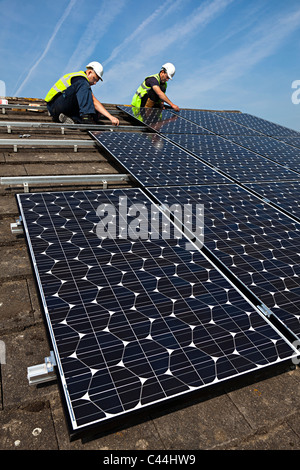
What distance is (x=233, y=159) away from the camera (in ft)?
33.0

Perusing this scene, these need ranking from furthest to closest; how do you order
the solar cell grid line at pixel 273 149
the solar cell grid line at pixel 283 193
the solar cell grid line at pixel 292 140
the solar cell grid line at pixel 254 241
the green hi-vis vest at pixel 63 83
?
1. the solar cell grid line at pixel 292 140
2. the green hi-vis vest at pixel 63 83
3. the solar cell grid line at pixel 273 149
4. the solar cell grid line at pixel 283 193
5. the solar cell grid line at pixel 254 241

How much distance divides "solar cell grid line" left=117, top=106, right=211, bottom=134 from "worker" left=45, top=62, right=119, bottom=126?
1877 millimetres

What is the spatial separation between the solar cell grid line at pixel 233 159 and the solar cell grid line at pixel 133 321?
4579 millimetres

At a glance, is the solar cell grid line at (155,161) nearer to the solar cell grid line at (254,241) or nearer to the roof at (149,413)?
the solar cell grid line at (254,241)

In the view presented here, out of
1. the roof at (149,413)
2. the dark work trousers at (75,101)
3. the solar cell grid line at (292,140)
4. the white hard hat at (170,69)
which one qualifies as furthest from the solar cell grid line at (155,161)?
the white hard hat at (170,69)

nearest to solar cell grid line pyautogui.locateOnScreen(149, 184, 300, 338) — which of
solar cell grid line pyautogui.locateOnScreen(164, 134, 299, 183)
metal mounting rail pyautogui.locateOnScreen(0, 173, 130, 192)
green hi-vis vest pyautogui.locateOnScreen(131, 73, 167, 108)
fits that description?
metal mounting rail pyautogui.locateOnScreen(0, 173, 130, 192)

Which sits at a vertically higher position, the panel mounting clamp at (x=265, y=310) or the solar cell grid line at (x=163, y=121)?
the solar cell grid line at (x=163, y=121)

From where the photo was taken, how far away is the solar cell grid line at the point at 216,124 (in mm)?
14057

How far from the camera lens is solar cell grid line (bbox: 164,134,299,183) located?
9039 millimetres

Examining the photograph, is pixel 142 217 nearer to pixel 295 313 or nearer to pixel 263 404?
pixel 295 313

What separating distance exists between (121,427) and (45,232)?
2.85 m

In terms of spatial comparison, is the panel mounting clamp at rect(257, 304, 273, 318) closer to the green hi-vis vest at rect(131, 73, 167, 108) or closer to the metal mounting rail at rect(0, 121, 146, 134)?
the metal mounting rail at rect(0, 121, 146, 134)

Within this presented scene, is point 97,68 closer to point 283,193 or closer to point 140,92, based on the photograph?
point 140,92
